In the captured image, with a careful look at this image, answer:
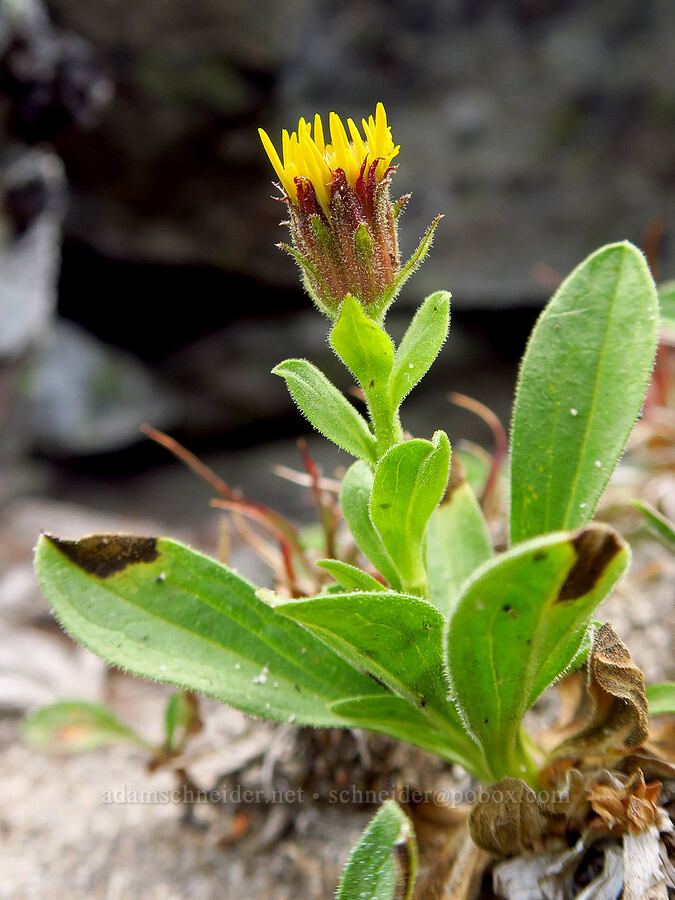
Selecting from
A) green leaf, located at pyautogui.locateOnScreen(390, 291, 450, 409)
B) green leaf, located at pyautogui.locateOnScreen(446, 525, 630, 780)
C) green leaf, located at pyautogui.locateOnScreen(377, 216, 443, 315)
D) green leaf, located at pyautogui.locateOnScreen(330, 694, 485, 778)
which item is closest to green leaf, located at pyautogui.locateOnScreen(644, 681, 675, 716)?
green leaf, located at pyautogui.locateOnScreen(330, 694, 485, 778)

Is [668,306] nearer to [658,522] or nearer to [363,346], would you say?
[658,522]

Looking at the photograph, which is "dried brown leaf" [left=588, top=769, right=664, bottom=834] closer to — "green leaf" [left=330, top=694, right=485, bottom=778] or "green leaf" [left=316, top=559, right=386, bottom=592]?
"green leaf" [left=330, top=694, right=485, bottom=778]

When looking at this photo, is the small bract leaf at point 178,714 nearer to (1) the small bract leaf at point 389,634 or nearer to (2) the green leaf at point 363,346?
(1) the small bract leaf at point 389,634

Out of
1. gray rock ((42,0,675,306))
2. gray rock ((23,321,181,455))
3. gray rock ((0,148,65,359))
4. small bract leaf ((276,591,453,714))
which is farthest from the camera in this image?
gray rock ((23,321,181,455))

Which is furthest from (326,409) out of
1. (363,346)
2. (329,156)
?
(329,156)

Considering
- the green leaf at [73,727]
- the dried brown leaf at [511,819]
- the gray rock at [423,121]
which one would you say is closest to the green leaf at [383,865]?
the dried brown leaf at [511,819]
